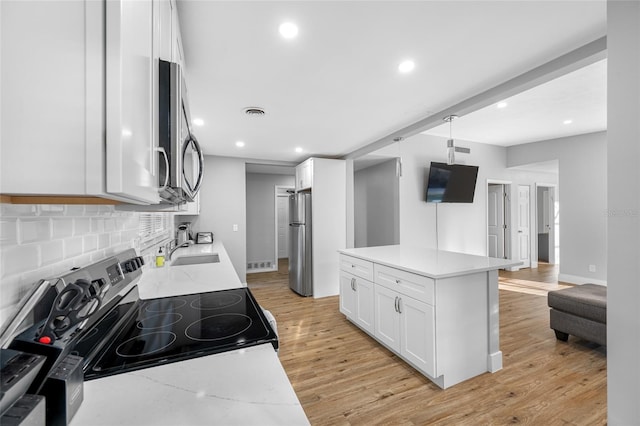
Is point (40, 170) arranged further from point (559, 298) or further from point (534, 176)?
point (534, 176)

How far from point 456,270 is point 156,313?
193 centimetres

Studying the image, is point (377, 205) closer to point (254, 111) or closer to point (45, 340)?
point (254, 111)

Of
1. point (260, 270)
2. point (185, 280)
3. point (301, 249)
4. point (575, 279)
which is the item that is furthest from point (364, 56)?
point (575, 279)

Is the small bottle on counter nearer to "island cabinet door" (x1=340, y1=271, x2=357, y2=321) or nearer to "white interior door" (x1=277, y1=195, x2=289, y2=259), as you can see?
"island cabinet door" (x1=340, y1=271, x2=357, y2=321)

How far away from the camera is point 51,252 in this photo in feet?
2.59

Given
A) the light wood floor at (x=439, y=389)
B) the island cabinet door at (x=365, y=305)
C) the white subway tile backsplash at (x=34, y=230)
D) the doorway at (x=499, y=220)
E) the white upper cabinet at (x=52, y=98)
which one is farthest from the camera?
the doorway at (x=499, y=220)

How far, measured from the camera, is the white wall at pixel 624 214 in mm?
1192

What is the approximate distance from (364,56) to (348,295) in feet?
8.02

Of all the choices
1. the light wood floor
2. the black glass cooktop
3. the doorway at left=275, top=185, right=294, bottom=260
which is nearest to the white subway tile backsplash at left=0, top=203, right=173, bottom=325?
the black glass cooktop

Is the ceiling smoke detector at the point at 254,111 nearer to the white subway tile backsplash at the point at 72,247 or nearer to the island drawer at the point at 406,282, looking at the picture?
the island drawer at the point at 406,282

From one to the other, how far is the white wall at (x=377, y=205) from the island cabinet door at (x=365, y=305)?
6.94 feet

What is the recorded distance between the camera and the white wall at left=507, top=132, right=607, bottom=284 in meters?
4.64

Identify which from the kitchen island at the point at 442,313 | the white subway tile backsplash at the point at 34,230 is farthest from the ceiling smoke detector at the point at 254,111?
the white subway tile backsplash at the point at 34,230

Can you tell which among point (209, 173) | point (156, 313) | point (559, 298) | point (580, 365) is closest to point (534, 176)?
point (559, 298)
